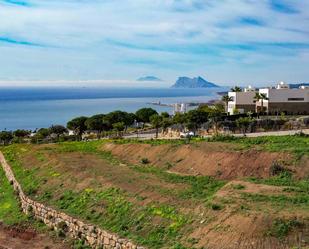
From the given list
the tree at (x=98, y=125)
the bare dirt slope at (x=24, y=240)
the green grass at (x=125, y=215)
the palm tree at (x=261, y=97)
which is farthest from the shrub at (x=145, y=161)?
the palm tree at (x=261, y=97)

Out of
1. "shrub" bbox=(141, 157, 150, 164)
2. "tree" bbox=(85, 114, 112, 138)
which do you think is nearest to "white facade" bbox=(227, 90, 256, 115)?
"tree" bbox=(85, 114, 112, 138)

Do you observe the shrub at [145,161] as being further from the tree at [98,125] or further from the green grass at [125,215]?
the tree at [98,125]

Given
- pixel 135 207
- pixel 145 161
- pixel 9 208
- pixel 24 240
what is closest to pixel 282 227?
pixel 135 207

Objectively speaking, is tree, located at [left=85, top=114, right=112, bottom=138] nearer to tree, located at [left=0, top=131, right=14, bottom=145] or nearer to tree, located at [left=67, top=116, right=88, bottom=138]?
tree, located at [left=67, top=116, right=88, bottom=138]

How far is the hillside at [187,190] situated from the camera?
54.3 feet

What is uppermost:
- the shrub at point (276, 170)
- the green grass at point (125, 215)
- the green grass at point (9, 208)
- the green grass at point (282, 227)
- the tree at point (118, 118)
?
the tree at point (118, 118)

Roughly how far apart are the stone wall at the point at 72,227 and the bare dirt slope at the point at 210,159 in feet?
24.4

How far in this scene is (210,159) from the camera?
2744 centimetres

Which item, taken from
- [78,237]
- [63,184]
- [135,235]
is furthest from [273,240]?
[63,184]

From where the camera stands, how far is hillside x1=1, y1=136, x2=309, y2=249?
16.6 m

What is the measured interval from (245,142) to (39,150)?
16735 mm

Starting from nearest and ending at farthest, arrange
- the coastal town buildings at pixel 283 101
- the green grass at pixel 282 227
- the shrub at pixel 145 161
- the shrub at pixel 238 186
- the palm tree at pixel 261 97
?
the green grass at pixel 282 227 < the shrub at pixel 238 186 < the shrub at pixel 145 161 < the palm tree at pixel 261 97 < the coastal town buildings at pixel 283 101

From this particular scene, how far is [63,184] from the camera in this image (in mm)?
27516

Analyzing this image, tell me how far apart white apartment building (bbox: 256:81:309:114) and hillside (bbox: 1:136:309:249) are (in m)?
46.4
